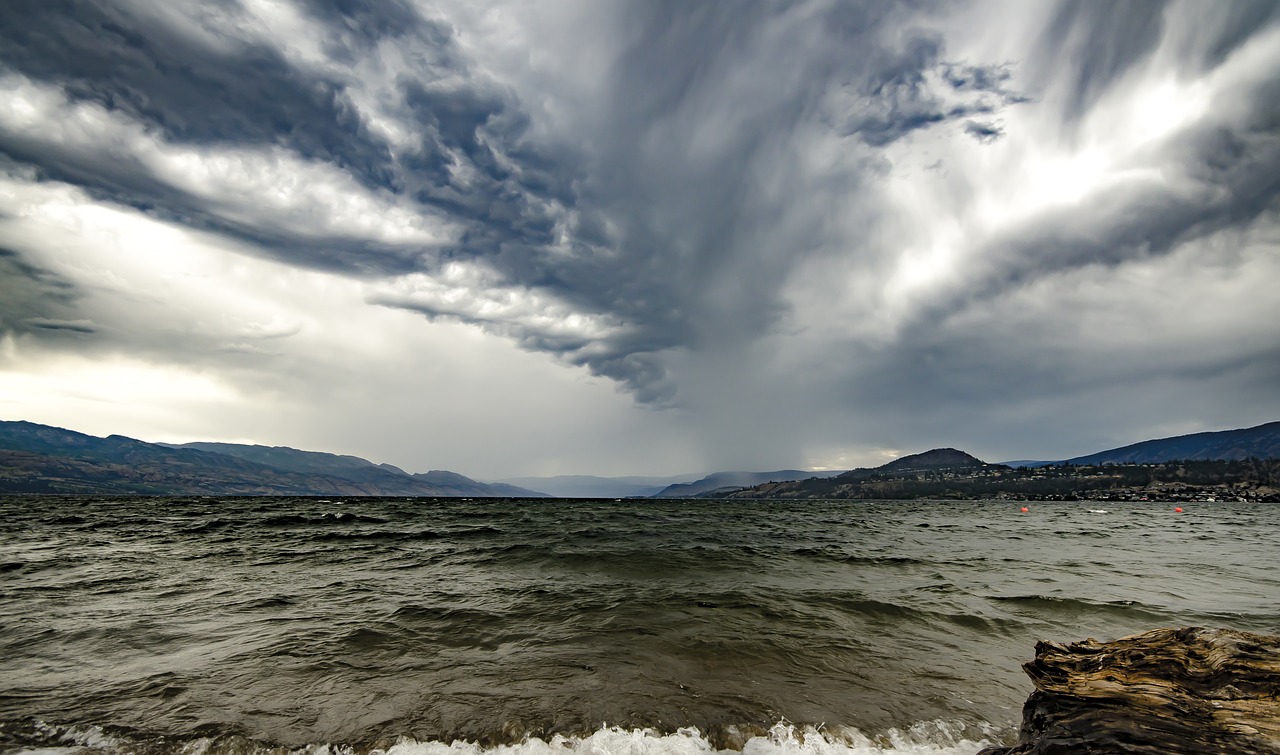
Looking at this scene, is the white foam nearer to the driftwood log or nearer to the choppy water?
the choppy water

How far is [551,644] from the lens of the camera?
1205 centimetres

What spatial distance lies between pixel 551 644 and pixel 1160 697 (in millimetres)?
10430

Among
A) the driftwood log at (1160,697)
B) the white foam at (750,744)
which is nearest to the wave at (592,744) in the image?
the white foam at (750,744)

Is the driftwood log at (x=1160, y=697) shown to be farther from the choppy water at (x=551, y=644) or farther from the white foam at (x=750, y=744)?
the choppy water at (x=551, y=644)

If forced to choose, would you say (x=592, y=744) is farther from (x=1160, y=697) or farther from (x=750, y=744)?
(x=1160, y=697)

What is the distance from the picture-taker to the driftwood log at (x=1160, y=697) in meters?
5.11

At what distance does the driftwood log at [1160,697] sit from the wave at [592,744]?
1.61 metres

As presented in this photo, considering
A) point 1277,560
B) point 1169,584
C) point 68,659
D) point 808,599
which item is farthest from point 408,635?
point 1277,560

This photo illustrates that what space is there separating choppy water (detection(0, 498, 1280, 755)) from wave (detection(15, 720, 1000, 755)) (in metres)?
0.04

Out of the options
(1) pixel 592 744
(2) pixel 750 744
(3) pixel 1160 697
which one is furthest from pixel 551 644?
(3) pixel 1160 697

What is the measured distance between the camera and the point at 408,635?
1276 cm

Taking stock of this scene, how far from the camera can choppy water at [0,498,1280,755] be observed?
318 inches

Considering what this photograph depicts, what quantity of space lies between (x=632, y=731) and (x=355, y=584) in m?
15.4

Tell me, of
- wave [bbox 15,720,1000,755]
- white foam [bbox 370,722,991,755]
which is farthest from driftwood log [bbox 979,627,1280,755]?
wave [bbox 15,720,1000,755]
